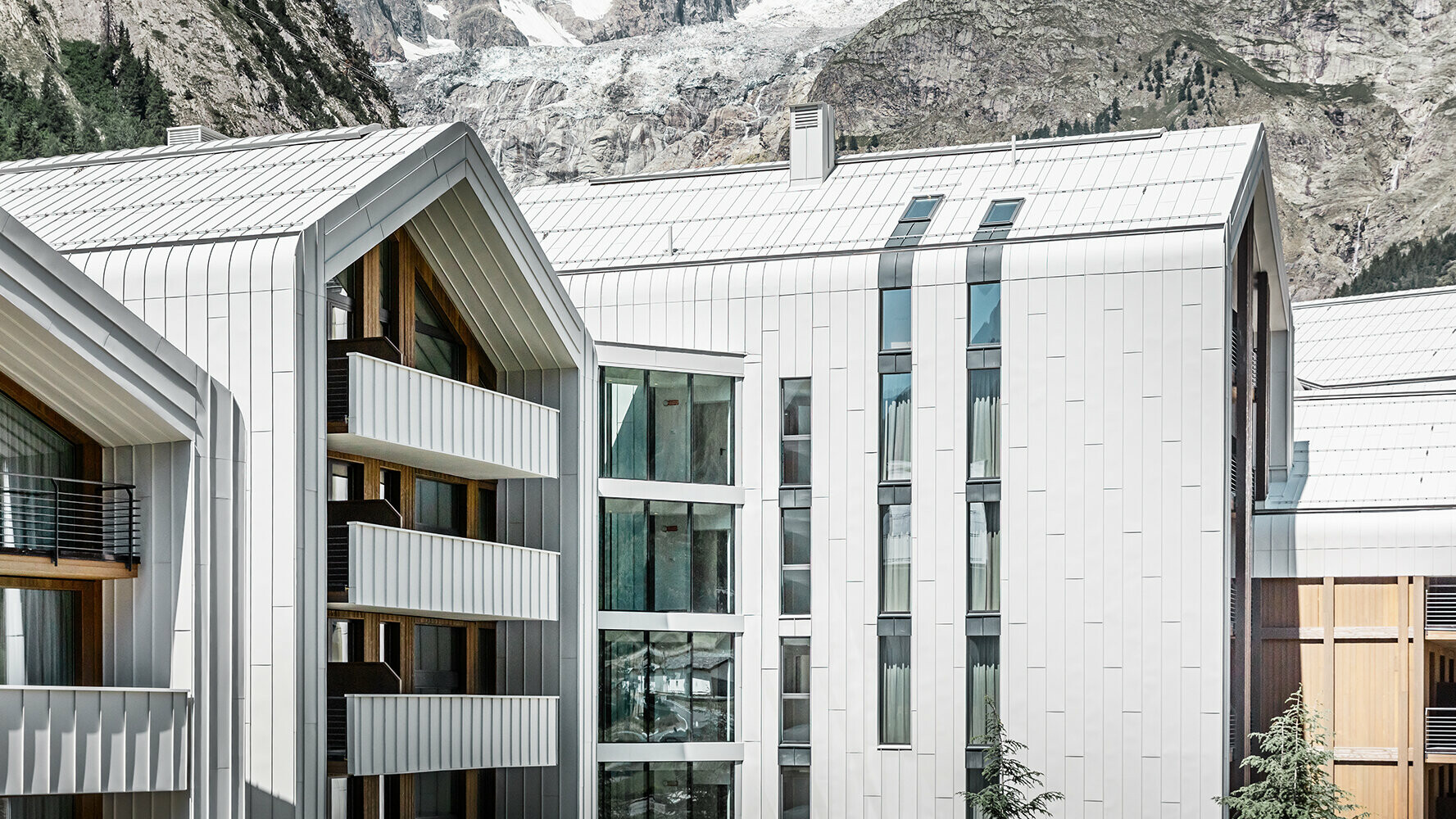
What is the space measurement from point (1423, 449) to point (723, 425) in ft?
59.2

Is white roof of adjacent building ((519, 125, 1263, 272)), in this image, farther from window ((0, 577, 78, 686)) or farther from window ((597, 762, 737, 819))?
window ((0, 577, 78, 686))

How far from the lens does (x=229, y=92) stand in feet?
337

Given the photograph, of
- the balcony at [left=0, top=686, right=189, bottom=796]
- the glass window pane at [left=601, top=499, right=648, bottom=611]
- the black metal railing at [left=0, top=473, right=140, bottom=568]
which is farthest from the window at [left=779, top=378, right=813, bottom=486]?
the balcony at [left=0, top=686, right=189, bottom=796]

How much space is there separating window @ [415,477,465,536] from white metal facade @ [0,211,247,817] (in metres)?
6.77

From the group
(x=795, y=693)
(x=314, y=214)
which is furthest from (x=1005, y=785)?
(x=314, y=214)

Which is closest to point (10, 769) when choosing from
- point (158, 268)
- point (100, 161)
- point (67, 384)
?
point (67, 384)

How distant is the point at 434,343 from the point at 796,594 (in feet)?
A: 31.5

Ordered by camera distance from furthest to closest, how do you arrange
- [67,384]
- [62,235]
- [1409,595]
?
[1409,595]
[62,235]
[67,384]

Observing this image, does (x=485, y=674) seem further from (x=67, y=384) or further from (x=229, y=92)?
(x=229, y=92)

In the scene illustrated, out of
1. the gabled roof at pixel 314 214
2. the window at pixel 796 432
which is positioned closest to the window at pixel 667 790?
the window at pixel 796 432

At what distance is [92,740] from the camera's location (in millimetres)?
20469

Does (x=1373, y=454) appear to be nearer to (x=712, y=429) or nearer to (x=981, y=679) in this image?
(x=981, y=679)

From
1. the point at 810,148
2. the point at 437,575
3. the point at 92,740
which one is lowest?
the point at 92,740

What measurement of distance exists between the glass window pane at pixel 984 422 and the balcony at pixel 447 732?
380 inches
